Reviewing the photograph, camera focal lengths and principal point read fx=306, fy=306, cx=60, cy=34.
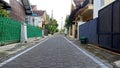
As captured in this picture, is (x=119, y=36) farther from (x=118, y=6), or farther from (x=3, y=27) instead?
(x=3, y=27)

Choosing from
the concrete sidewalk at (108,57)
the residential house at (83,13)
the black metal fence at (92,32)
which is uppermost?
the residential house at (83,13)

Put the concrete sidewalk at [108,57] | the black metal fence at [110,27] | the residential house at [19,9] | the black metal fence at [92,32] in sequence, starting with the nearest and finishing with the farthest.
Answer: the concrete sidewalk at [108,57]
the black metal fence at [110,27]
the black metal fence at [92,32]
the residential house at [19,9]

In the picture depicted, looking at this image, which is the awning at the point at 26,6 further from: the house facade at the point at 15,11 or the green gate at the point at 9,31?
→ the green gate at the point at 9,31

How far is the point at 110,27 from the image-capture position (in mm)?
18234

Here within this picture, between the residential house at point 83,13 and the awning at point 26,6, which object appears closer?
the residential house at point 83,13

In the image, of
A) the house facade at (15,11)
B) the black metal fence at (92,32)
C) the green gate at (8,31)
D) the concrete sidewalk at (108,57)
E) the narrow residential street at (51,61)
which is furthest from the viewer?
the house facade at (15,11)

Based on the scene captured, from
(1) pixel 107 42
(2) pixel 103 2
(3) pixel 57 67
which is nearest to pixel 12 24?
(2) pixel 103 2

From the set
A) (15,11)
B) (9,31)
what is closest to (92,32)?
(9,31)

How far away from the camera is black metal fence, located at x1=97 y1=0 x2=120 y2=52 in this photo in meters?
16.3

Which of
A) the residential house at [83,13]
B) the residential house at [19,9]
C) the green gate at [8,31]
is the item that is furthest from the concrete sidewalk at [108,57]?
the residential house at [83,13]


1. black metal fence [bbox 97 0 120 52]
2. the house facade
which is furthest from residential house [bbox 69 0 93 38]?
black metal fence [bbox 97 0 120 52]

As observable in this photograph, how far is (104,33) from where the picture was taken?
20203 millimetres

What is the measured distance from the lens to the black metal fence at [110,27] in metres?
16.3

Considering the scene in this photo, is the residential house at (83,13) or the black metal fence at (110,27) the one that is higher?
the residential house at (83,13)
